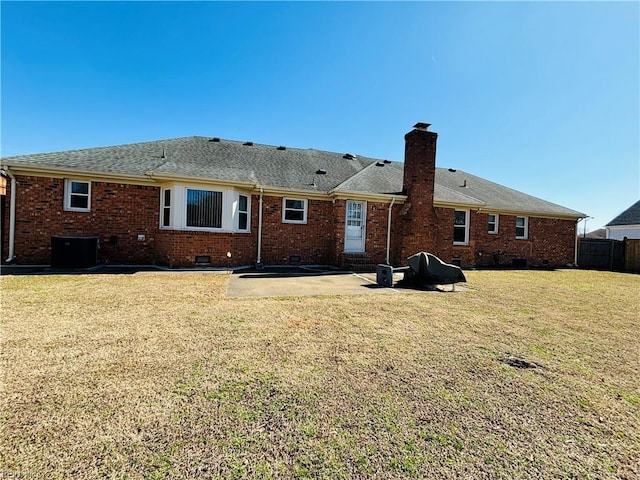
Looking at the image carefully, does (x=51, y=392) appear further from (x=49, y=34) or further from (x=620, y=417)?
(x=49, y=34)

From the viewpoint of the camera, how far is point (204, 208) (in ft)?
37.5

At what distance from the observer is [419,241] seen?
43.8 ft

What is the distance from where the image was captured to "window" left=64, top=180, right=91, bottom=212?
11.2m

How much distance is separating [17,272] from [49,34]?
303 inches

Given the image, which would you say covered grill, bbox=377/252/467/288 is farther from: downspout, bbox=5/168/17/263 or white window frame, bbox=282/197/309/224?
downspout, bbox=5/168/17/263

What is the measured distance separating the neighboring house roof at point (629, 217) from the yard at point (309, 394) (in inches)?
1098

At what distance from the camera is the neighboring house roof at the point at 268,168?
1130cm

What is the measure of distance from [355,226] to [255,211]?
14.6ft

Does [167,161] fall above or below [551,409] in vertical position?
above

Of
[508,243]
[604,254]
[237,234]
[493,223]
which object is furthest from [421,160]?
[604,254]

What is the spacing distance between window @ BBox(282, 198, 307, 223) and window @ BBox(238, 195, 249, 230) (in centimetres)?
162

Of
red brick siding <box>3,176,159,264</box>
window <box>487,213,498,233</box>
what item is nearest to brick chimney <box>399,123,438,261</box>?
window <box>487,213,498,233</box>

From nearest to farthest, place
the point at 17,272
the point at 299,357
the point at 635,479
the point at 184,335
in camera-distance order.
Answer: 1. the point at 635,479
2. the point at 299,357
3. the point at 184,335
4. the point at 17,272

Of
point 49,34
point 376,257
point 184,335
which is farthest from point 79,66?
point 376,257
